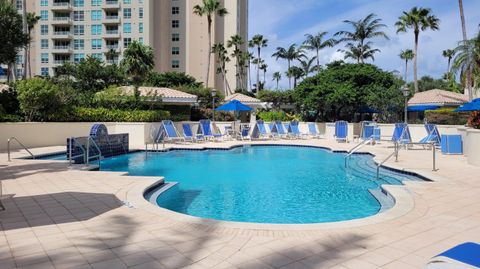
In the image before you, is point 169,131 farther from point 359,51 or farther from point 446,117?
point 359,51

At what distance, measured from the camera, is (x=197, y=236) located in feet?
14.9

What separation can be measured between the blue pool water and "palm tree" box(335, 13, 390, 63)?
82.9ft

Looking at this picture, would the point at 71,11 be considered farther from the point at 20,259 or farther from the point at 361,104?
the point at 20,259

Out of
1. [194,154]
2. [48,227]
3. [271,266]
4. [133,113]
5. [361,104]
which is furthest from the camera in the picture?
[361,104]

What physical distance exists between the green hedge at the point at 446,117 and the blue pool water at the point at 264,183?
11.6 metres

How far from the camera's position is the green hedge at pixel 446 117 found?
73.0 ft

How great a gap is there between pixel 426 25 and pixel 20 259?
3931 centimetres

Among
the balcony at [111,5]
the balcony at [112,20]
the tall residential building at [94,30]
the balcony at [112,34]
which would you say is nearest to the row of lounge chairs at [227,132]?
the tall residential building at [94,30]

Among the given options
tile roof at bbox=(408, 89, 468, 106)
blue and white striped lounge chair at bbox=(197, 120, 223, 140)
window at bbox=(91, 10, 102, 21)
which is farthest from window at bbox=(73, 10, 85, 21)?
tile roof at bbox=(408, 89, 468, 106)

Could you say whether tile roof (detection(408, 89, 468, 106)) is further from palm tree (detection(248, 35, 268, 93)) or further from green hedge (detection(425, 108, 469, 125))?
palm tree (detection(248, 35, 268, 93))

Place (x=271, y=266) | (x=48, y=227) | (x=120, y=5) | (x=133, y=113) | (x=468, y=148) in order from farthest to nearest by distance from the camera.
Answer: (x=120, y=5) → (x=133, y=113) → (x=468, y=148) → (x=48, y=227) → (x=271, y=266)

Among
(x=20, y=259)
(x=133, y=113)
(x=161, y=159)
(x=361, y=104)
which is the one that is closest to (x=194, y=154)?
(x=161, y=159)

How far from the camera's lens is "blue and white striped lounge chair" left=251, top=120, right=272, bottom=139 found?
22.0 meters

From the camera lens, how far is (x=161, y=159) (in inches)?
543
